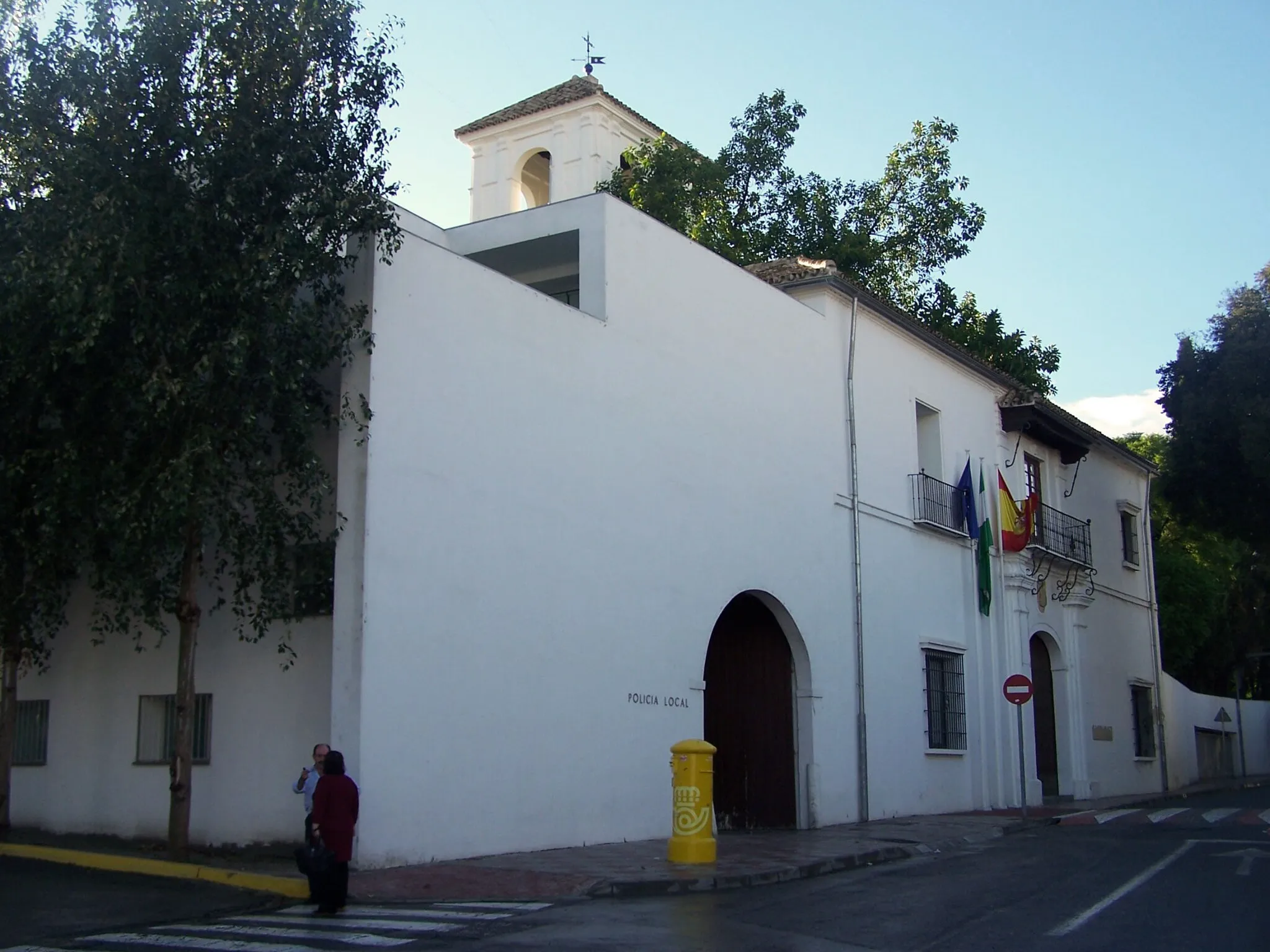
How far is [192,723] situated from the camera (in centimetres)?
1373

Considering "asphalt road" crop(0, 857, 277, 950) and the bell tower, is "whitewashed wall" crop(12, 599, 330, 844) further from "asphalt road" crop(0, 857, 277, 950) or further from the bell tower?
the bell tower

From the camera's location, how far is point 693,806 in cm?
1305

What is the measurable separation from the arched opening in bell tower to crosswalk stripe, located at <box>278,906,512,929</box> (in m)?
28.0

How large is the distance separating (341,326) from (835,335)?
1017 cm

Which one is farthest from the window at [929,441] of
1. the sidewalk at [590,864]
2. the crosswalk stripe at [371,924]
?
the crosswalk stripe at [371,924]

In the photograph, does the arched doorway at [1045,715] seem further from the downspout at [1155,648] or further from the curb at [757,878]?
the curb at [757,878]

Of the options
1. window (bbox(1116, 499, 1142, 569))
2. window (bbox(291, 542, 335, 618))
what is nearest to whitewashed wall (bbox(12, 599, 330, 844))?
window (bbox(291, 542, 335, 618))

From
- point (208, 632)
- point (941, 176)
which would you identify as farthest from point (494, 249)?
point (941, 176)

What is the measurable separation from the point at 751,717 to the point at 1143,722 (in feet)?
53.1

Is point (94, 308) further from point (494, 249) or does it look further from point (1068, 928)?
point (1068, 928)

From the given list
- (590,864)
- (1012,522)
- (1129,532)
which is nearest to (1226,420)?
(1129,532)

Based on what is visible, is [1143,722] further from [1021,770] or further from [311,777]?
[311,777]

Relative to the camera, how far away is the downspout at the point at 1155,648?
31625mm

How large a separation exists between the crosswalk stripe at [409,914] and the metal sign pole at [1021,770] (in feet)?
40.0
